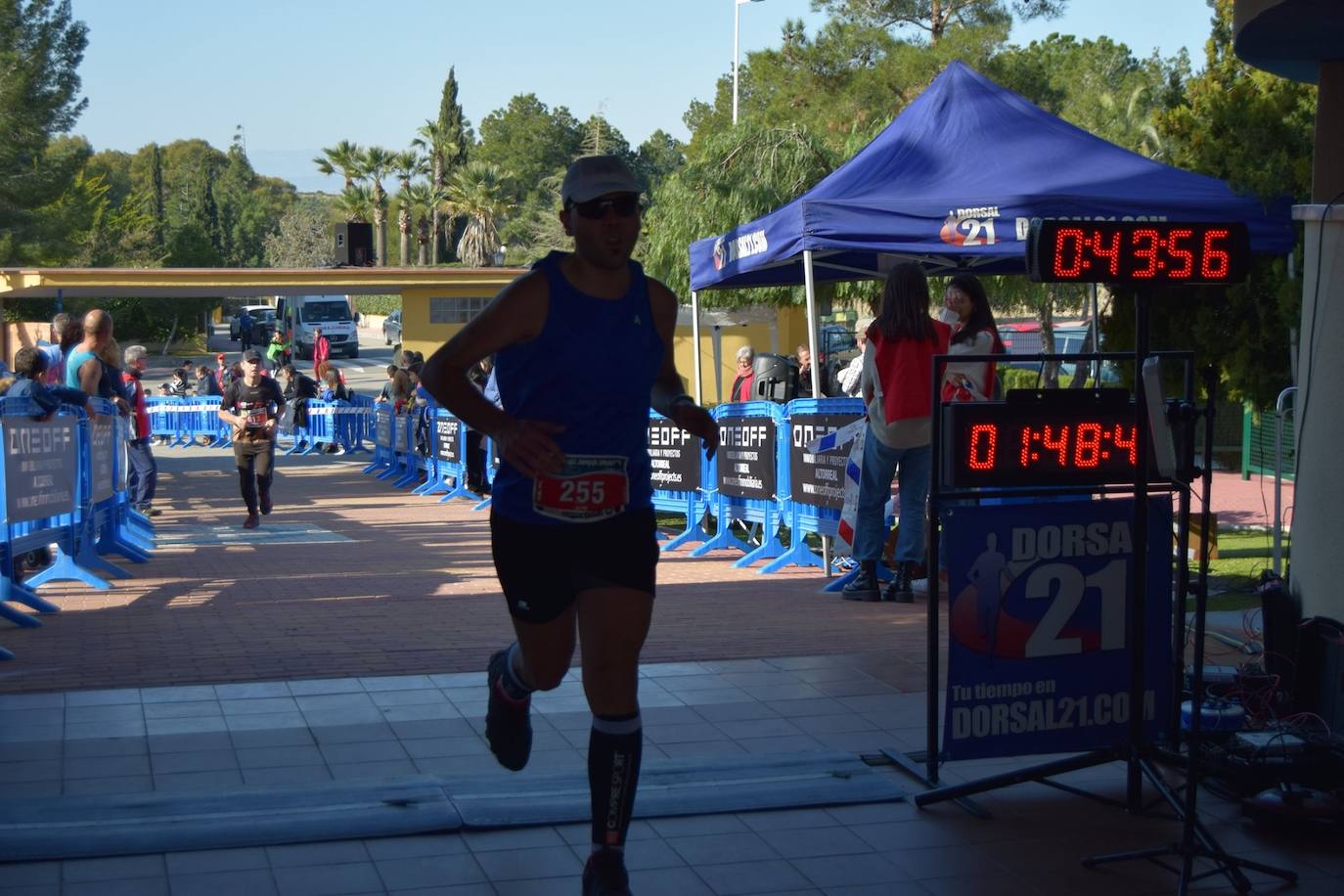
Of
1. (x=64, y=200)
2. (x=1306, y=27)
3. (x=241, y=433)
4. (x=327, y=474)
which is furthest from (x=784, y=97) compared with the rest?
(x=1306, y=27)

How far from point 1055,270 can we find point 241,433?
38.2ft

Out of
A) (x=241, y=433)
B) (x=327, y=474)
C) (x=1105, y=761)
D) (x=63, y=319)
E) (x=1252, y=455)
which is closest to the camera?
(x=1105, y=761)

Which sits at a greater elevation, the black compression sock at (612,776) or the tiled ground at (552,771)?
the black compression sock at (612,776)

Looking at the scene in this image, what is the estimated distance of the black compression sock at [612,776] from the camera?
153 inches

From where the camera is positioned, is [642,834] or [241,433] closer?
[642,834]

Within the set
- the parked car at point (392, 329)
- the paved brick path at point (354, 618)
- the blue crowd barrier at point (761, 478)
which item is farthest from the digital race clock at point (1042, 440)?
the parked car at point (392, 329)

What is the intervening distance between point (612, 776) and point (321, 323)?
6161 centimetres

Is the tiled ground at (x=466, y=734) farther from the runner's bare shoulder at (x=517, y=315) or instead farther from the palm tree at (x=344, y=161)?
the palm tree at (x=344, y=161)

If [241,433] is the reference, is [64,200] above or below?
above

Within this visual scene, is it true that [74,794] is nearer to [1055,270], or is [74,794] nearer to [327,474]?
[1055,270]

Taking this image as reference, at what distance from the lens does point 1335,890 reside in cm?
414

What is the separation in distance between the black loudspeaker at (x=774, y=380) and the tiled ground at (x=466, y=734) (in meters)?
8.25

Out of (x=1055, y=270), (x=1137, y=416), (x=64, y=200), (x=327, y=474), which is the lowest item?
(x=327, y=474)

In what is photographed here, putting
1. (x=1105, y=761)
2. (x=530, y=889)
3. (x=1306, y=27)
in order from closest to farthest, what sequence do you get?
(x=530, y=889) → (x=1105, y=761) → (x=1306, y=27)
